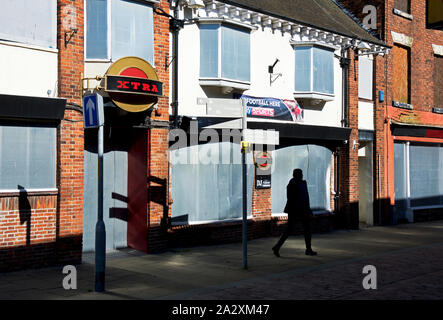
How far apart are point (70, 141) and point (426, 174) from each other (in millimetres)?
15684

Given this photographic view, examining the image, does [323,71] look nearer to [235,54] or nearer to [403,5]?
[235,54]

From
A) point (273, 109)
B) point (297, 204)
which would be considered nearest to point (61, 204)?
point (297, 204)

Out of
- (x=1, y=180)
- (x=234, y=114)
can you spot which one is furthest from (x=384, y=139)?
(x=1, y=180)

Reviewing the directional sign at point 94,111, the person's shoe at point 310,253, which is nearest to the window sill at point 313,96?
the person's shoe at point 310,253

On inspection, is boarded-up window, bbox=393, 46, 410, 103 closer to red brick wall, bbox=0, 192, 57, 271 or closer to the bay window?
the bay window

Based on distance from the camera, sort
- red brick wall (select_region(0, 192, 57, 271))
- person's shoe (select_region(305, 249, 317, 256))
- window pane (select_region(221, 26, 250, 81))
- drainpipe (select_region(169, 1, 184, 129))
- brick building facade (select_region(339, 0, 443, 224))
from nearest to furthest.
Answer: red brick wall (select_region(0, 192, 57, 271))
person's shoe (select_region(305, 249, 317, 256))
drainpipe (select_region(169, 1, 184, 129))
window pane (select_region(221, 26, 250, 81))
brick building facade (select_region(339, 0, 443, 224))

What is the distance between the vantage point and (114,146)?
12.9 metres

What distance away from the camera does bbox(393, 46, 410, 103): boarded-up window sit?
20.2 m

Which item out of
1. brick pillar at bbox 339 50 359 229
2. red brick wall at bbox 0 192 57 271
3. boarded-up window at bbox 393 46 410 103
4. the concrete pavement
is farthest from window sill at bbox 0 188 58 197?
boarded-up window at bbox 393 46 410 103

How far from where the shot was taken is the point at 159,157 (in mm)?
12648

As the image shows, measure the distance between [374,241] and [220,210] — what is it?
15.1 ft

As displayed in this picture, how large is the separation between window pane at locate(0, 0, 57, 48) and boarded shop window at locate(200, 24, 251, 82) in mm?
4173

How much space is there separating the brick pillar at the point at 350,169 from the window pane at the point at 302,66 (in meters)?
2.45

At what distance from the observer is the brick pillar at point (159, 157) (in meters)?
12.4
